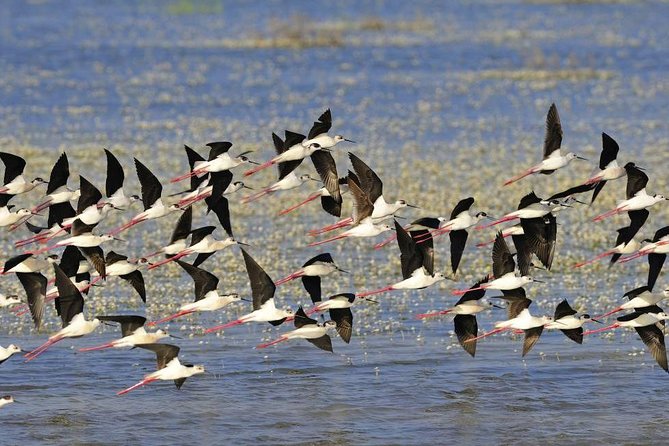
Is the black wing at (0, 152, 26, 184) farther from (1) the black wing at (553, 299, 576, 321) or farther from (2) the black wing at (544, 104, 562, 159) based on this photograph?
(1) the black wing at (553, 299, 576, 321)

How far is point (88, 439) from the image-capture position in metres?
11.7

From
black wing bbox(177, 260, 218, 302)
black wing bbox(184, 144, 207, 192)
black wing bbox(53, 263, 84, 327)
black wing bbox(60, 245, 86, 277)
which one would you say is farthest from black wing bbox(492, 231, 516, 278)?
black wing bbox(60, 245, 86, 277)

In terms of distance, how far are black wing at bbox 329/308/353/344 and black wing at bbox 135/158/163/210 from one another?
2058 mm

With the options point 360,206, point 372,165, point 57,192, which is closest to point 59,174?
point 57,192

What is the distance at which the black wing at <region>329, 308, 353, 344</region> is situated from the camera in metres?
13.5

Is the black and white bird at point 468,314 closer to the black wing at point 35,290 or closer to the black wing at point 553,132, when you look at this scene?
the black wing at point 553,132

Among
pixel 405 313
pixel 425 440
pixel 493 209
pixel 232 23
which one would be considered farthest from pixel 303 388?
pixel 232 23

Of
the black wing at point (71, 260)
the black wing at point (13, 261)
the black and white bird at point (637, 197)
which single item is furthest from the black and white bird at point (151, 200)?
the black and white bird at point (637, 197)

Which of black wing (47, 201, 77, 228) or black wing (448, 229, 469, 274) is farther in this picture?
black wing (448, 229, 469, 274)

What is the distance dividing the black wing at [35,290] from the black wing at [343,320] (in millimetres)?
2691

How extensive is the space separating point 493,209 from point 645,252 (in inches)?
298

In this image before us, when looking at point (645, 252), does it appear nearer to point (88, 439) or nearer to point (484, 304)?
point (484, 304)

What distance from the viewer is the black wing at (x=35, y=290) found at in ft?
42.8

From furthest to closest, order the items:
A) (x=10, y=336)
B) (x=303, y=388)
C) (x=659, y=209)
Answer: (x=659, y=209) → (x=10, y=336) → (x=303, y=388)
